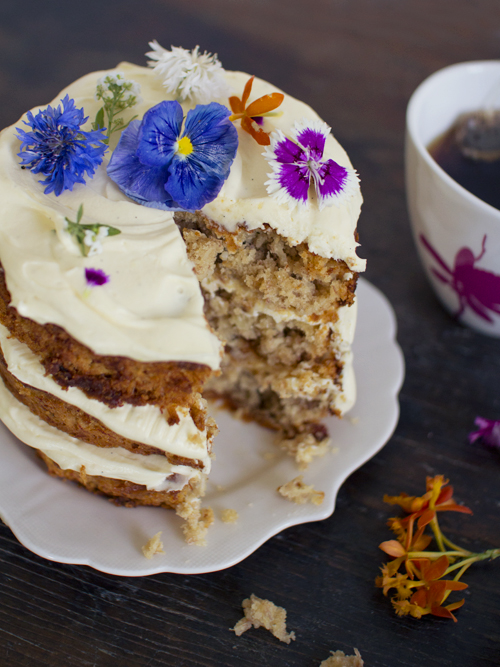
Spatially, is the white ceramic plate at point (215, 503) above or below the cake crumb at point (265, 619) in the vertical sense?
above

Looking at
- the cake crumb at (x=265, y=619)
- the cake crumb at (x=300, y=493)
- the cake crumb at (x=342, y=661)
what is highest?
the cake crumb at (x=300, y=493)

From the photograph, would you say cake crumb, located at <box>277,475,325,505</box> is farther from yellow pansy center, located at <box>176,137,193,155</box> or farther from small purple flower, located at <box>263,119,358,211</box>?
yellow pansy center, located at <box>176,137,193,155</box>

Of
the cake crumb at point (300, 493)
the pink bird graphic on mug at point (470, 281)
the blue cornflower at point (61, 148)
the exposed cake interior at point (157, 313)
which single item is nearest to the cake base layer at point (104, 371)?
the exposed cake interior at point (157, 313)

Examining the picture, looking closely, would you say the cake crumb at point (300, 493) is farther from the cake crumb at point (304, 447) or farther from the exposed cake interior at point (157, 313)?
the exposed cake interior at point (157, 313)

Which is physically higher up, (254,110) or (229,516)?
(254,110)

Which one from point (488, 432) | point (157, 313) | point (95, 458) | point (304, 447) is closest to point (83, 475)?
point (95, 458)

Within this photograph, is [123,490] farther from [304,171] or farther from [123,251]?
[304,171]

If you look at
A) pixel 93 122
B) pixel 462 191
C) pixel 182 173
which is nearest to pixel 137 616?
pixel 182 173
